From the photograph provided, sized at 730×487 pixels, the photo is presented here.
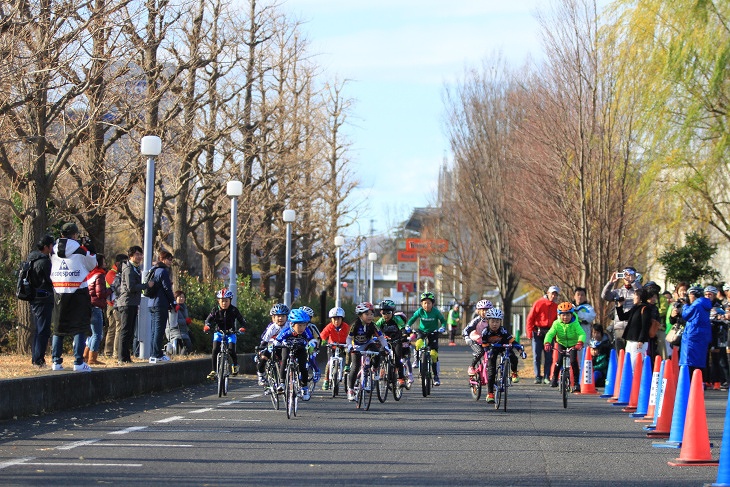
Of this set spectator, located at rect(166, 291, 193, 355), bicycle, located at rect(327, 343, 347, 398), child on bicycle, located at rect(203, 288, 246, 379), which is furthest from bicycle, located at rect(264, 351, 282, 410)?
spectator, located at rect(166, 291, 193, 355)

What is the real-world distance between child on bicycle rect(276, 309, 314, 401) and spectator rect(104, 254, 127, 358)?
16.2 ft

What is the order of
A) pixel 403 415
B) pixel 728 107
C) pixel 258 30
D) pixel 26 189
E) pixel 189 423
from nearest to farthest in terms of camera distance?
1. pixel 189 423
2. pixel 403 415
3. pixel 26 189
4. pixel 728 107
5. pixel 258 30

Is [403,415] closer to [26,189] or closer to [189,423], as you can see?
[189,423]

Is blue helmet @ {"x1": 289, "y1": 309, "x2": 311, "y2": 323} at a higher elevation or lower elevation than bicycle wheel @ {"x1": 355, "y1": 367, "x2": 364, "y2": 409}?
higher

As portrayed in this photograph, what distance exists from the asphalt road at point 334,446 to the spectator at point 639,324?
2.47 metres

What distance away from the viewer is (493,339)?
61.0 ft

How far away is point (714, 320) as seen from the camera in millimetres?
23766

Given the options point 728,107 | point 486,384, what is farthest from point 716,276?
point 486,384

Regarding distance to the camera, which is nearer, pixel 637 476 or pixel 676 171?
pixel 637 476

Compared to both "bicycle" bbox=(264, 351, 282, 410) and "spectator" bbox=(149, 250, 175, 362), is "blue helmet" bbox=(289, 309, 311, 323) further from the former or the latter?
"spectator" bbox=(149, 250, 175, 362)

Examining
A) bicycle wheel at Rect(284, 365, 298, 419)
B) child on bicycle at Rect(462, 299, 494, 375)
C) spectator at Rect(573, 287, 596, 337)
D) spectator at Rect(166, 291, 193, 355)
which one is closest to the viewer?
bicycle wheel at Rect(284, 365, 298, 419)

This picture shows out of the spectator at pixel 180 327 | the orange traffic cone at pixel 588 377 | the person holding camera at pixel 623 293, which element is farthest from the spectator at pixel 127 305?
the person holding camera at pixel 623 293

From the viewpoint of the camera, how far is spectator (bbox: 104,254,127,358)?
2181 cm

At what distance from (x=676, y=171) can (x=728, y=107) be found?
9.30ft
